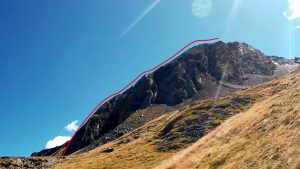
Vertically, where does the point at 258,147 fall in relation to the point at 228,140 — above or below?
below

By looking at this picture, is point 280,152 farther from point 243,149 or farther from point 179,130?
point 179,130

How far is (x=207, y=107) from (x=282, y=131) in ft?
257

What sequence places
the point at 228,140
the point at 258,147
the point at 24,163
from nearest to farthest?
the point at 258,147
the point at 228,140
the point at 24,163

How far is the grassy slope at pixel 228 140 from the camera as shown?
38.1 meters

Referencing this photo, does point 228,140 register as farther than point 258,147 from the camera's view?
Yes

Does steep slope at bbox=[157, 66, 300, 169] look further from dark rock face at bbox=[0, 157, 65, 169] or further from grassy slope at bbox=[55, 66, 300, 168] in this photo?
dark rock face at bbox=[0, 157, 65, 169]

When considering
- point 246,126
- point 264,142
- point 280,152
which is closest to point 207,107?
point 246,126

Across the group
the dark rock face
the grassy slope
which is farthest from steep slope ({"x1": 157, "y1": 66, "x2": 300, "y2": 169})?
the dark rock face

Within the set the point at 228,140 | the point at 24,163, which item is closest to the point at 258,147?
the point at 228,140

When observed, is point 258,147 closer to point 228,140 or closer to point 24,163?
point 228,140

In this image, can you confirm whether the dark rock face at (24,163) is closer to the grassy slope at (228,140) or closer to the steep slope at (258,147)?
the grassy slope at (228,140)

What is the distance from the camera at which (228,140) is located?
5797cm

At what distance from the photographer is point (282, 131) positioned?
42.4 m

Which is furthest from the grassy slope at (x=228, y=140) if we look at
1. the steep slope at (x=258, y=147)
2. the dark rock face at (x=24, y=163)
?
the dark rock face at (x=24, y=163)
